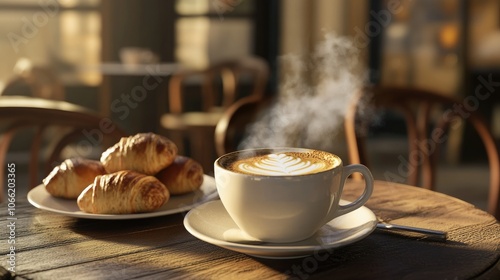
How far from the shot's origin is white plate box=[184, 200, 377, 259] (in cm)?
68

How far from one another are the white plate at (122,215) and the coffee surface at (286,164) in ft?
0.48

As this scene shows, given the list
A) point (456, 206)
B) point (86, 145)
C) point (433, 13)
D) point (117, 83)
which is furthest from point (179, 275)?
point (433, 13)

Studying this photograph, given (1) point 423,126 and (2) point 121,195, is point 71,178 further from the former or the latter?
(1) point 423,126

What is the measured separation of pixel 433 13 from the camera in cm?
Answer: 475

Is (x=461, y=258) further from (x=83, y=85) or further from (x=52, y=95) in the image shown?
(x=83, y=85)

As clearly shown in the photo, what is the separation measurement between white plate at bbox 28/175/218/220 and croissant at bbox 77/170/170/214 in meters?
0.01

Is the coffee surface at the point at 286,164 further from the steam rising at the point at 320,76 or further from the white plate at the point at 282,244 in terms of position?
the steam rising at the point at 320,76

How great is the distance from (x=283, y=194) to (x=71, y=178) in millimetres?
346

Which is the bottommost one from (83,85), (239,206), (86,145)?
(86,145)

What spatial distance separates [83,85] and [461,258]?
12.5ft

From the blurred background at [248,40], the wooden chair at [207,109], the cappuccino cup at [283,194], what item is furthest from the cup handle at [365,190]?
the blurred background at [248,40]

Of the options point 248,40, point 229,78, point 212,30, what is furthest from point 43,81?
point 248,40

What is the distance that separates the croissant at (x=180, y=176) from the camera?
93 cm

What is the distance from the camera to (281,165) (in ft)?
2.47
